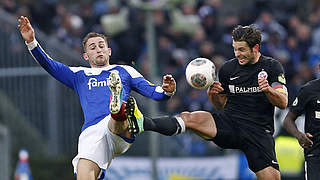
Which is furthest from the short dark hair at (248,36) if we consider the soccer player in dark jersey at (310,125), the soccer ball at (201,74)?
the soccer player in dark jersey at (310,125)

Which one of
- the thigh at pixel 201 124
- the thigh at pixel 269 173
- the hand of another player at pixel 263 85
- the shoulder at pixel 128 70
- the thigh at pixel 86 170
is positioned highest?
the shoulder at pixel 128 70

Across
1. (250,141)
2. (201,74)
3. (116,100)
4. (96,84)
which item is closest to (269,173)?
(250,141)

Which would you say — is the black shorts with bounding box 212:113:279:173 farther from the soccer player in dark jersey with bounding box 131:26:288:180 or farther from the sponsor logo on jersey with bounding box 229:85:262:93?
the sponsor logo on jersey with bounding box 229:85:262:93

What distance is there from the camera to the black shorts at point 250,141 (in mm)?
10328

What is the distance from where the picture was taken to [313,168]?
393 inches

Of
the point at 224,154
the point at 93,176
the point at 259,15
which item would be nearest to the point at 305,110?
the point at 93,176

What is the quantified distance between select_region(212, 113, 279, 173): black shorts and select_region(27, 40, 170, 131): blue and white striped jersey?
0.94 metres

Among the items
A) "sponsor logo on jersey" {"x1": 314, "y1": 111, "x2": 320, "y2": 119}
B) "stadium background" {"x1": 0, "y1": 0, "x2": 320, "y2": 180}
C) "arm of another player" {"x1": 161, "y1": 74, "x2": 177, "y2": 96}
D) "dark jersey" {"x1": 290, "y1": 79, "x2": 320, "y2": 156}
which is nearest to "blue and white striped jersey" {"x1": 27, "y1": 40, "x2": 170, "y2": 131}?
"arm of another player" {"x1": 161, "y1": 74, "x2": 177, "y2": 96}

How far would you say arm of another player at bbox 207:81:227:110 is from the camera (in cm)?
1022

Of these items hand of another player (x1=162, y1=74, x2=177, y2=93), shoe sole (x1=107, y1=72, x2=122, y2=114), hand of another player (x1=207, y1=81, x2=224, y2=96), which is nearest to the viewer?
shoe sole (x1=107, y1=72, x2=122, y2=114)

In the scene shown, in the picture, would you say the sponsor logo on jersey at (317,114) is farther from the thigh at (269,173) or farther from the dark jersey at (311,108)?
the thigh at (269,173)

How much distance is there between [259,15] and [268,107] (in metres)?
8.97

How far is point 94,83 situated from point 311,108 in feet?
8.81

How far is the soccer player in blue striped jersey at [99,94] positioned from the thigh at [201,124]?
Result: 52 cm
